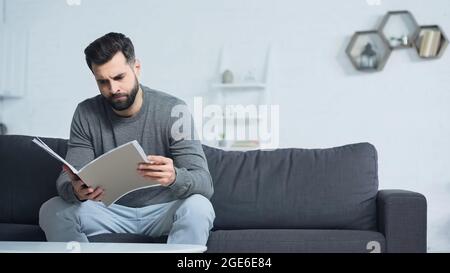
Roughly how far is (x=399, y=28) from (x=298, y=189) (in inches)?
55.8

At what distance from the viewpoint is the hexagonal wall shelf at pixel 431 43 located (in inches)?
114

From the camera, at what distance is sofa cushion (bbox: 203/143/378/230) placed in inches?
72.6

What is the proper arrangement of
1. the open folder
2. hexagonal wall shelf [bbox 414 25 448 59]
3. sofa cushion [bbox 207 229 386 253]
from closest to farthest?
the open folder → sofa cushion [bbox 207 229 386 253] → hexagonal wall shelf [bbox 414 25 448 59]

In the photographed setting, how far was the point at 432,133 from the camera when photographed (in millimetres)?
2898

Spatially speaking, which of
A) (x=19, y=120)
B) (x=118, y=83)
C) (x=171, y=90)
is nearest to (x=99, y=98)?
(x=118, y=83)

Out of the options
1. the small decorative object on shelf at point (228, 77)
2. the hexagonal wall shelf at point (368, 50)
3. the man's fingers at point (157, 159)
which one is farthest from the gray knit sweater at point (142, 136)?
the hexagonal wall shelf at point (368, 50)

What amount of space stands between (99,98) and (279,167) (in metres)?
0.59

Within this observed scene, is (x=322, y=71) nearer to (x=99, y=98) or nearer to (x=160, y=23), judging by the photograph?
(x=160, y=23)

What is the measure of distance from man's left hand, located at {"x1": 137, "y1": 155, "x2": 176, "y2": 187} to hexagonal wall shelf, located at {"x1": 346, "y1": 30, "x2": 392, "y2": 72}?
1766mm

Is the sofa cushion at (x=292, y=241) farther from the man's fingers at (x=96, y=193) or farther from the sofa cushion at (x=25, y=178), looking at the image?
the sofa cushion at (x=25, y=178)

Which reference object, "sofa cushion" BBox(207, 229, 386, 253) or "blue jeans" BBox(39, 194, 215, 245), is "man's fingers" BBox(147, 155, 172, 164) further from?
"sofa cushion" BBox(207, 229, 386, 253)

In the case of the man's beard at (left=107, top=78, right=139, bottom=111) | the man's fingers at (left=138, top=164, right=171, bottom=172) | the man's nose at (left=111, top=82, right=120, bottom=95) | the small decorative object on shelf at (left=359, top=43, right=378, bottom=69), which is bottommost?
the man's fingers at (left=138, top=164, right=171, bottom=172)

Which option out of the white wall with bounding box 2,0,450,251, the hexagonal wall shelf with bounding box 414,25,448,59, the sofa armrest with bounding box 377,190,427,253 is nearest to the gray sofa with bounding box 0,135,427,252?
the sofa armrest with bounding box 377,190,427,253

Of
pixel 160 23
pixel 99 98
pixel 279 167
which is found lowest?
pixel 279 167
